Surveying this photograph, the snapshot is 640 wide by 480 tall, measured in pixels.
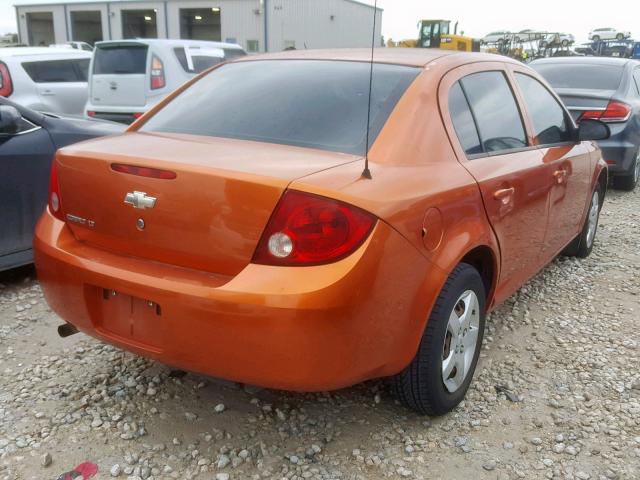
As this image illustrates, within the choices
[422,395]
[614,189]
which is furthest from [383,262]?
[614,189]

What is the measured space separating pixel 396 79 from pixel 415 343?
111 cm

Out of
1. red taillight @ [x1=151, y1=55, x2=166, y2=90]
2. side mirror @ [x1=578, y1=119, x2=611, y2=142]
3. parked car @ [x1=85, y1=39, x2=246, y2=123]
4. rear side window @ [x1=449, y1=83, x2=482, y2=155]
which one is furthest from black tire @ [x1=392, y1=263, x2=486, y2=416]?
red taillight @ [x1=151, y1=55, x2=166, y2=90]

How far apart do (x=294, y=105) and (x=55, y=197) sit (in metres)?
1.05

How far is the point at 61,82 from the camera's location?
31.1ft

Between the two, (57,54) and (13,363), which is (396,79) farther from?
(57,54)

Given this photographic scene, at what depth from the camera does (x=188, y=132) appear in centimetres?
264

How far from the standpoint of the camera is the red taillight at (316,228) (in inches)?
77.8

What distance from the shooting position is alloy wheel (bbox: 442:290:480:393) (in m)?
2.55

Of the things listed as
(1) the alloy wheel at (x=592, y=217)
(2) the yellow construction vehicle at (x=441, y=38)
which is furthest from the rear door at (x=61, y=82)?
(2) the yellow construction vehicle at (x=441, y=38)

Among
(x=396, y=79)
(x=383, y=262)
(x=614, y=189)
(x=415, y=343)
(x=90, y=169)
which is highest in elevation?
(x=396, y=79)

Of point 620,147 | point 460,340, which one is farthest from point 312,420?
point 620,147

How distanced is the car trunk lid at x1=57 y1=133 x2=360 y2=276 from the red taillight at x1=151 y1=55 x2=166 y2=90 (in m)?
6.59

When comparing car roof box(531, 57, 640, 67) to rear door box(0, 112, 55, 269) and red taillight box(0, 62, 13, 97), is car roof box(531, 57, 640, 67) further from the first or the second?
red taillight box(0, 62, 13, 97)

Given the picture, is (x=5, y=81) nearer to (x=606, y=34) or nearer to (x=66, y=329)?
(x=66, y=329)
